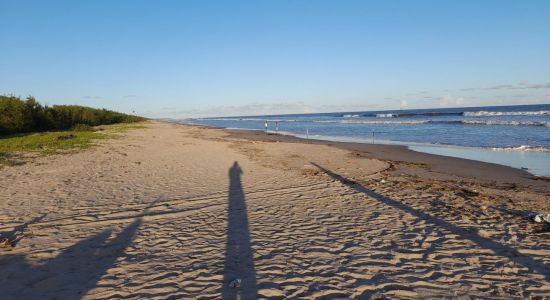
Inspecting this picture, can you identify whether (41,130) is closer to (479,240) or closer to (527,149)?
(479,240)

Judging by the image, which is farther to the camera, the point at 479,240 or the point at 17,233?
the point at 17,233

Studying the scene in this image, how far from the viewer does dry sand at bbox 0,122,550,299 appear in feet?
13.7

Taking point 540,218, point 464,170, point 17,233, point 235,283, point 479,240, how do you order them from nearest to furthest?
1. point 235,283
2. point 479,240
3. point 17,233
4. point 540,218
5. point 464,170

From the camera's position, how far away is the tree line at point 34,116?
26.1 m

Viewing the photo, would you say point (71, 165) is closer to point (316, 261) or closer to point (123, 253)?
point (123, 253)

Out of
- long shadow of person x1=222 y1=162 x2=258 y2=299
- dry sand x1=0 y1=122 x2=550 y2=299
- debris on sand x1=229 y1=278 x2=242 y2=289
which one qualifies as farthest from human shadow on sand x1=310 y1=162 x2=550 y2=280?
debris on sand x1=229 y1=278 x2=242 y2=289

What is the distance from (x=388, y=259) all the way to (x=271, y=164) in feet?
31.0

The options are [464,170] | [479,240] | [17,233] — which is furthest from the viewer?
[464,170]

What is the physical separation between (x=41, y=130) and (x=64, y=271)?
101 feet

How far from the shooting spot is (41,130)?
30.1 m

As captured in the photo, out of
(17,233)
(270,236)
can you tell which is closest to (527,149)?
(270,236)

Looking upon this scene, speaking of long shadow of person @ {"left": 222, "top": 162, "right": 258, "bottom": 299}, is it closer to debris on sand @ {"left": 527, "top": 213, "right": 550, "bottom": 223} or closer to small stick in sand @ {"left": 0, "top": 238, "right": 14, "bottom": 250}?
small stick in sand @ {"left": 0, "top": 238, "right": 14, "bottom": 250}

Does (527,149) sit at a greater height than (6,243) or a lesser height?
lesser

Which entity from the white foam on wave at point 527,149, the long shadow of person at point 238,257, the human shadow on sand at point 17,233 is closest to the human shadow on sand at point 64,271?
the human shadow on sand at point 17,233
